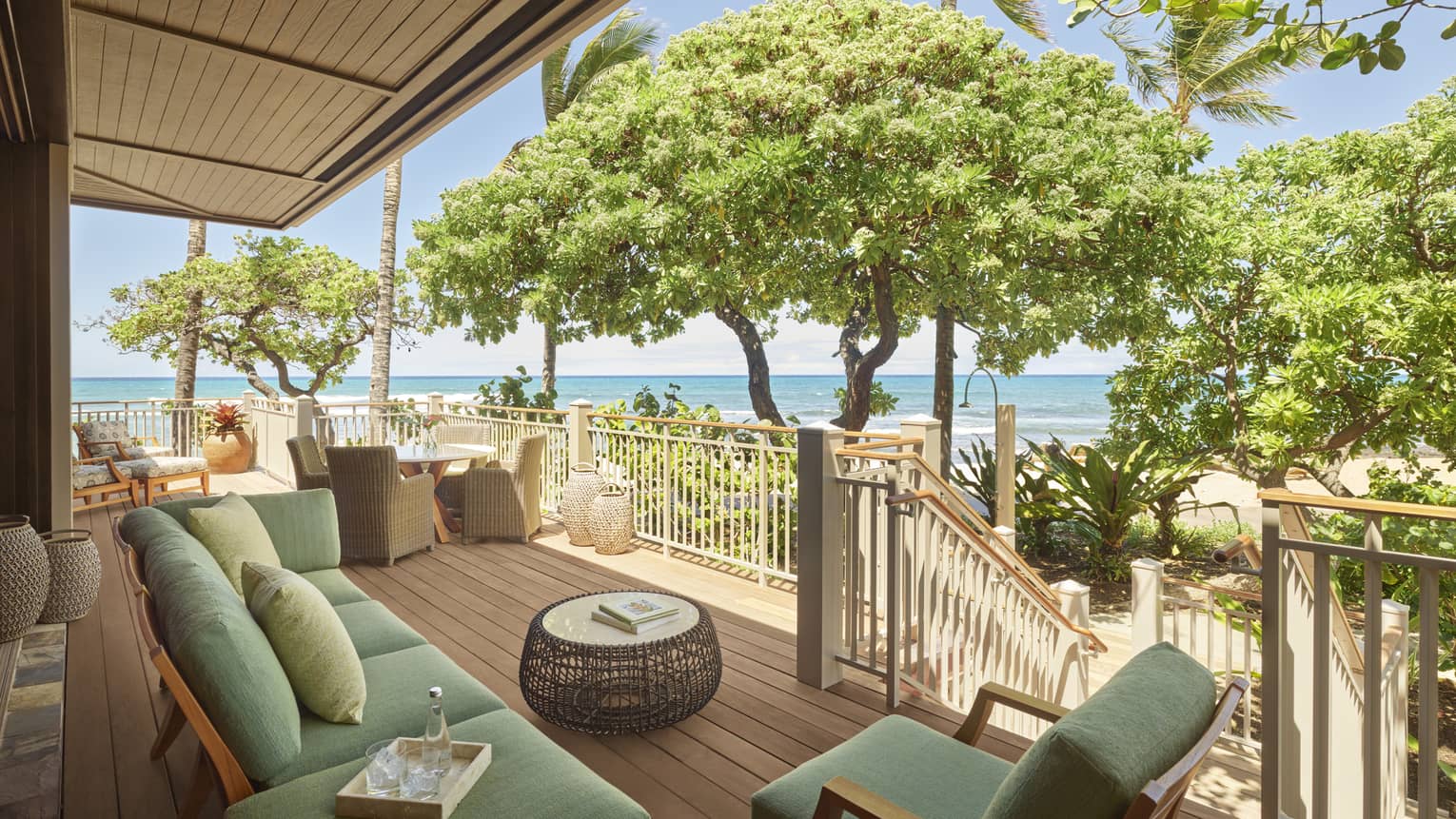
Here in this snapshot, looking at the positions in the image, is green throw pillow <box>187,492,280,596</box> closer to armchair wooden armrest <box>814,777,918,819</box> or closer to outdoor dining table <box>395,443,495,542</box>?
armchair wooden armrest <box>814,777,918,819</box>

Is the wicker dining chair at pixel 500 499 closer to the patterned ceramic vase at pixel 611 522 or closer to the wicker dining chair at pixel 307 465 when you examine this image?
the patterned ceramic vase at pixel 611 522

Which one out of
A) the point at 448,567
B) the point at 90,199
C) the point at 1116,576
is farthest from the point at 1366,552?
the point at 90,199

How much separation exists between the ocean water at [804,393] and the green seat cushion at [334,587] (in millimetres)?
27363

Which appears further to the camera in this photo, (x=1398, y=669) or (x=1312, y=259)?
(x=1312, y=259)

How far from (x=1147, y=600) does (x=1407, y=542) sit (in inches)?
111

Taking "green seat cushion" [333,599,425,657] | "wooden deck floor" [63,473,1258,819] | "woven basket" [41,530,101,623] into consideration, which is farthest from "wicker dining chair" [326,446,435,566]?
"green seat cushion" [333,599,425,657]

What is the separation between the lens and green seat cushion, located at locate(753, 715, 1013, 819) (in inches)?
63.2

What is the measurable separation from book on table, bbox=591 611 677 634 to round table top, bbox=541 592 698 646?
0.01m

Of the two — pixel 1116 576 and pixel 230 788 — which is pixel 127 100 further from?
pixel 1116 576

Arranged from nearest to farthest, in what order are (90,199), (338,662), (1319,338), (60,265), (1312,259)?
(338,662), (60,265), (90,199), (1319,338), (1312,259)

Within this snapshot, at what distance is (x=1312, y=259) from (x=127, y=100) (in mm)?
10292

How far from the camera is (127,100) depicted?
133 inches

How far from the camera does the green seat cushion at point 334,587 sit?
10.2ft

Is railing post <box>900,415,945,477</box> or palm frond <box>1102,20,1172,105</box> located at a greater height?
palm frond <box>1102,20,1172,105</box>
